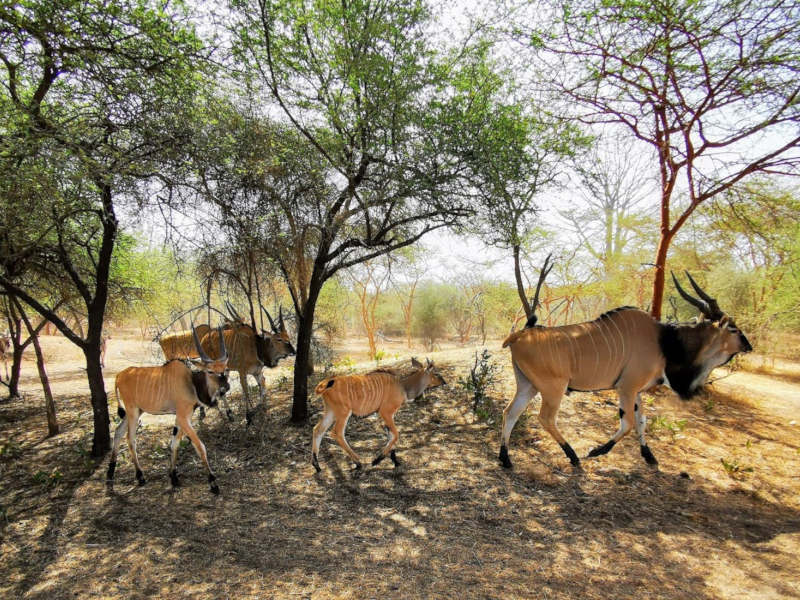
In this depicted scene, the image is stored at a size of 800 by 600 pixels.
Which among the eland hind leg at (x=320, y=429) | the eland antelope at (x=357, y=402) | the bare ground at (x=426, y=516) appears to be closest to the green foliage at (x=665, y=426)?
the bare ground at (x=426, y=516)

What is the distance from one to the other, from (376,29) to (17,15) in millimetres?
3026

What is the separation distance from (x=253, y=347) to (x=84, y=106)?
423cm

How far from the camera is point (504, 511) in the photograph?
3.87 m

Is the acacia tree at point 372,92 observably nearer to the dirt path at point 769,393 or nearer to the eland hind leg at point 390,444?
the eland hind leg at point 390,444

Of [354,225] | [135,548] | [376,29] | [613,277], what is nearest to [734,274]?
[613,277]

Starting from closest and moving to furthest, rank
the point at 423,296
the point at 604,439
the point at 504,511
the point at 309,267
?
the point at 504,511, the point at 604,439, the point at 309,267, the point at 423,296

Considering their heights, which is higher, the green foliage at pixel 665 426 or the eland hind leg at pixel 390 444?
the eland hind leg at pixel 390 444

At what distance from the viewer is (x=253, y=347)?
7.33 meters

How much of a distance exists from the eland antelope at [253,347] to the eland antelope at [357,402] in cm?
240

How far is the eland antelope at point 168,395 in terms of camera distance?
4.69 metres

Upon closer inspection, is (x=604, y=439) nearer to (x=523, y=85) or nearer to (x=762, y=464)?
(x=762, y=464)

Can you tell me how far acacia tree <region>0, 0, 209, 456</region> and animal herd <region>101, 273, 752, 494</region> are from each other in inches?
A: 61.5

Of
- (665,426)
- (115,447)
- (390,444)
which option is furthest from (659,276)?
(115,447)

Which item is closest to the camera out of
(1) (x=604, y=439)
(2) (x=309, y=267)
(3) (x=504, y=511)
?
(3) (x=504, y=511)
